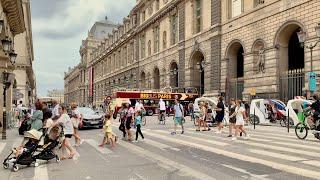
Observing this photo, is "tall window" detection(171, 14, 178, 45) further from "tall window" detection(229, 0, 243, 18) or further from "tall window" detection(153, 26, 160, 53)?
"tall window" detection(229, 0, 243, 18)

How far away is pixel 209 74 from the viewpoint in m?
41.0

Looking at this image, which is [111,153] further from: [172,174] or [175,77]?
[175,77]

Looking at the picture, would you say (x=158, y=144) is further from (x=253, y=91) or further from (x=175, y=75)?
(x=175, y=75)

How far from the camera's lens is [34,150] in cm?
1029

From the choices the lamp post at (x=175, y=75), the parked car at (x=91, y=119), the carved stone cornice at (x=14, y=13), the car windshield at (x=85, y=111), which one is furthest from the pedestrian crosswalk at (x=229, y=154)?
the lamp post at (x=175, y=75)

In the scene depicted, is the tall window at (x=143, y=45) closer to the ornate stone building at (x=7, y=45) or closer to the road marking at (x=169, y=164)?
the ornate stone building at (x=7, y=45)

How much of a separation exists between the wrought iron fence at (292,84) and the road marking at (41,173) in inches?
865

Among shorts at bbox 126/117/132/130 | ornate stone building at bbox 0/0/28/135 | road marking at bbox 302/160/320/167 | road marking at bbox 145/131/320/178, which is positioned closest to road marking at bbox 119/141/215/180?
road marking at bbox 145/131/320/178

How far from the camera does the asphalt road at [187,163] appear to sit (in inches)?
347

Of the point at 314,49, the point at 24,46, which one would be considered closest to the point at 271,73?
the point at 314,49

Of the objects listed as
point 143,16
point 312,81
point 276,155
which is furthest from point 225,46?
point 143,16

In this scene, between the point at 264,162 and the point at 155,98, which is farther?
the point at 155,98

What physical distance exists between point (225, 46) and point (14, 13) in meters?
19.8

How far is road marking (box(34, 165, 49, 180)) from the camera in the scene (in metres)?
9.00
